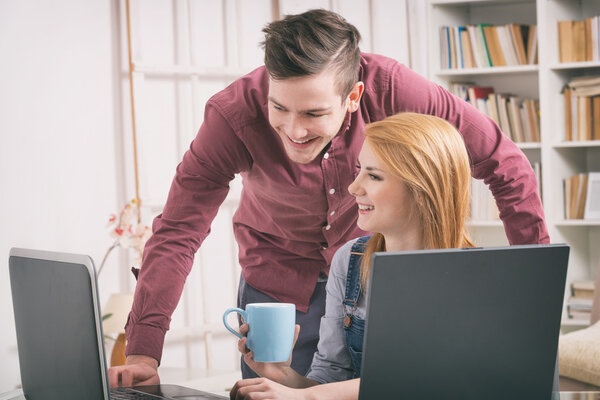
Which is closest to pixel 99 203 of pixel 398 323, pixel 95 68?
pixel 95 68

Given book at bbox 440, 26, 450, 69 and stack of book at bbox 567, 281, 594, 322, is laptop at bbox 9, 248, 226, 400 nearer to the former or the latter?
stack of book at bbox 567, 281, 594, 322

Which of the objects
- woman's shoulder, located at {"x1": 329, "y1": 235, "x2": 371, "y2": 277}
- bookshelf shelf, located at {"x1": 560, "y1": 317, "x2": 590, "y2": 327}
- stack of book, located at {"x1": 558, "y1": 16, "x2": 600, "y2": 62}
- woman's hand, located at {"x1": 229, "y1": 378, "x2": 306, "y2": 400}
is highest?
stack of book, located at {"x1": 558, "y1": 16, "x2": 600, "y2": 62}

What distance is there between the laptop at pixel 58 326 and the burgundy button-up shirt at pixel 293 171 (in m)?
0.45

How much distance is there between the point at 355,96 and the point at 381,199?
0.34 m

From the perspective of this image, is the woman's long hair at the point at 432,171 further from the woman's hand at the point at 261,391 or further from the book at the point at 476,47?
the book at the point at 476,47

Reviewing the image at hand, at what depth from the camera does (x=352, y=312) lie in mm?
1416

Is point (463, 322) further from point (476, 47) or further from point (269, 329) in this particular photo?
point (476, 47)

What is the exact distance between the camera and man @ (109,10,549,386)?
1414 millimetres

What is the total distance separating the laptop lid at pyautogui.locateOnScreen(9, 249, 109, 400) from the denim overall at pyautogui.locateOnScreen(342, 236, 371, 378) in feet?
1.98

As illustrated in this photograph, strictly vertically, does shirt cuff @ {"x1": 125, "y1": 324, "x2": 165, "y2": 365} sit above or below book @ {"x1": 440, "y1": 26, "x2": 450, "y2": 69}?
below

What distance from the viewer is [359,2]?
3.60 meters

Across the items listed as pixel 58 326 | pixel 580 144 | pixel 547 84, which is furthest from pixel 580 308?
pixel 58 326

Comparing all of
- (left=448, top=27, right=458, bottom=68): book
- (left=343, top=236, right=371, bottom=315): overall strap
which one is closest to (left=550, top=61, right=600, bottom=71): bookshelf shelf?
(left=448, top=27, right=458, bottom=68): book

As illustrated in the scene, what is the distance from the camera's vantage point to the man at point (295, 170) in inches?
55.7
